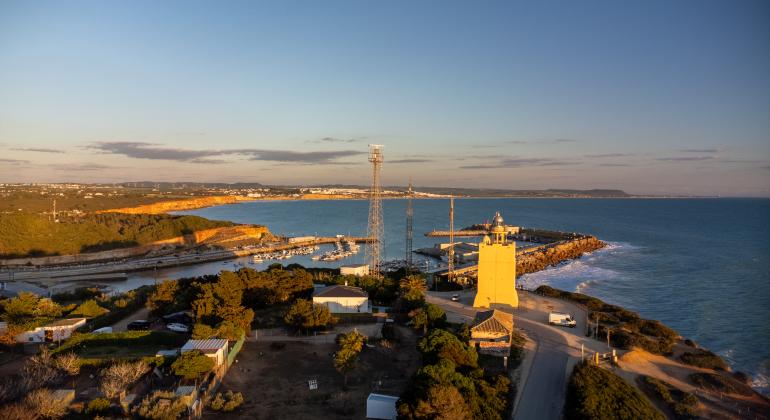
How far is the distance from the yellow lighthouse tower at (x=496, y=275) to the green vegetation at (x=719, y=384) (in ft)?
27.7

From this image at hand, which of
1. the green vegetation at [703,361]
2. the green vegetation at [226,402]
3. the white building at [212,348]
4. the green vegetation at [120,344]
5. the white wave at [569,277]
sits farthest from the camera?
the white wave at [569,277]

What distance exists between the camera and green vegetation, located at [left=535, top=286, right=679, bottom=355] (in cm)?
1856

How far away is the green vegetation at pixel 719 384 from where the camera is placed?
50.2ft

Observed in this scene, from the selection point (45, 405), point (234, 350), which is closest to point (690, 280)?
point (234, 350)

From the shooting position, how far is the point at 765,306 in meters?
29.5

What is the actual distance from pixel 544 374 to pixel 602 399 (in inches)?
118

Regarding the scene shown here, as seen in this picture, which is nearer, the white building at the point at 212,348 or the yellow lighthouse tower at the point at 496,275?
the white building at the point at 212,348

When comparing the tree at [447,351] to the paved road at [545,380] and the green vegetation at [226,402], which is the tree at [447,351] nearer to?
the paved road at [545,380]

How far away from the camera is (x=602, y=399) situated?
1225 cm

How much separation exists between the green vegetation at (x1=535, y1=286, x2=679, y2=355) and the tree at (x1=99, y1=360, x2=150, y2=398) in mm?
17058

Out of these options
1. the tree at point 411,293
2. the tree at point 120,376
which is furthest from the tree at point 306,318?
the tree at point 120,376

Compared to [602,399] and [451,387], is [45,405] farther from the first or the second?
[602,399]

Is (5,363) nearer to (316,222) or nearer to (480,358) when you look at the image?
(480,358)

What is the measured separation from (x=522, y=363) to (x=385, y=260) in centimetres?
3382
